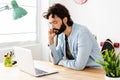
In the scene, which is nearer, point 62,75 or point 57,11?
point 62,75

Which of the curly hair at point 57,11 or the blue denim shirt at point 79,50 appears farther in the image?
the curly hair at point 57,11

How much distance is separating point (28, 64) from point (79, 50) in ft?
1.57

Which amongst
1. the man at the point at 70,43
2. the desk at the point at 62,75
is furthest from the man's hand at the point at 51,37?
the desk at the point at 62,75

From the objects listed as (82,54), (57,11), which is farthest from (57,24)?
(82,54)

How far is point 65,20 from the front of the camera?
7.32 ft

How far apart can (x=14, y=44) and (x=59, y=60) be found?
4.44 feet

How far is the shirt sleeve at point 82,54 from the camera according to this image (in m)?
1.95

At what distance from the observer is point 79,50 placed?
6.53ft

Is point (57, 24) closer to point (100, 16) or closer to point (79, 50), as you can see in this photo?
point (79, 50)

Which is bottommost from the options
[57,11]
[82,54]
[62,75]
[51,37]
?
[62,75]

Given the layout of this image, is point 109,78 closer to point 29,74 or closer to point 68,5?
point 29,74

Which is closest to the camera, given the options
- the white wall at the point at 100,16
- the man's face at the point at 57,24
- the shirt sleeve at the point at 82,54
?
the shirt sleeve at the point at 82,54

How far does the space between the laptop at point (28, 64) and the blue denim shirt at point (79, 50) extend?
0.20m

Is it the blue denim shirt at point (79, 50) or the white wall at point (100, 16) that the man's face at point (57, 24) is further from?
the white wall at point (100, 16)
